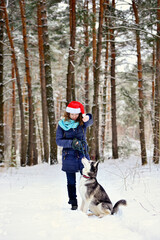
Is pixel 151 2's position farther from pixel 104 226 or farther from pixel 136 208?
pixel 104 226

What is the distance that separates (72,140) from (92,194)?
3.32 feet

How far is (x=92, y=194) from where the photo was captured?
416 centimetres

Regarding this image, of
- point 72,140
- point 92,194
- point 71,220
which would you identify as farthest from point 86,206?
point 72,140

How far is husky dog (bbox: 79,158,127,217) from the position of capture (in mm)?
4129

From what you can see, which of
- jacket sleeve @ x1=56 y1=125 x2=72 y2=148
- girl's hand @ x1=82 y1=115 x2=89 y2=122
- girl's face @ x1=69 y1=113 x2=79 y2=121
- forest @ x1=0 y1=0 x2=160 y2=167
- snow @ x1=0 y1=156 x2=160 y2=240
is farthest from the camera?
forest @ x1=0 y1=0 x2=160 y2=167

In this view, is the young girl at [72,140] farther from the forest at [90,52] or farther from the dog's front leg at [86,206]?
the forest at [90,52]

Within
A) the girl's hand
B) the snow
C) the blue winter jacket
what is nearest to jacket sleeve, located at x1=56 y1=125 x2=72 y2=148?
the blue winter jacket

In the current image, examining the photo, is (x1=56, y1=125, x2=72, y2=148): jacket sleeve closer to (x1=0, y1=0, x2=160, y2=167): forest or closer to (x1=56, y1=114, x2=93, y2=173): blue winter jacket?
(x1=56, y1=114, x2=93, y2=173): blue winter jacket

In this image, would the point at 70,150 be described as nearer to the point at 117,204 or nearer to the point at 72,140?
the point at 72,140

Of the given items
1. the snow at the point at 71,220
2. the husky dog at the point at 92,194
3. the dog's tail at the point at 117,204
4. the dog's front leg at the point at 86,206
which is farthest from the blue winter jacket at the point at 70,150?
the dog's tail at the point at 117,204

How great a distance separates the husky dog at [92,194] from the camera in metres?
4.13

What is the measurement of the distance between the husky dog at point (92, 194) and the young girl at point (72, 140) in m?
0.24

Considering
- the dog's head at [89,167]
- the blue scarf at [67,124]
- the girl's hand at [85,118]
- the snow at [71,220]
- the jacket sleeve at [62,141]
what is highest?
Result: the girl's hand at [85,118]

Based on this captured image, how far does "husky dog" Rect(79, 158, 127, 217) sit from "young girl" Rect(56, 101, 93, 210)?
24 cm
